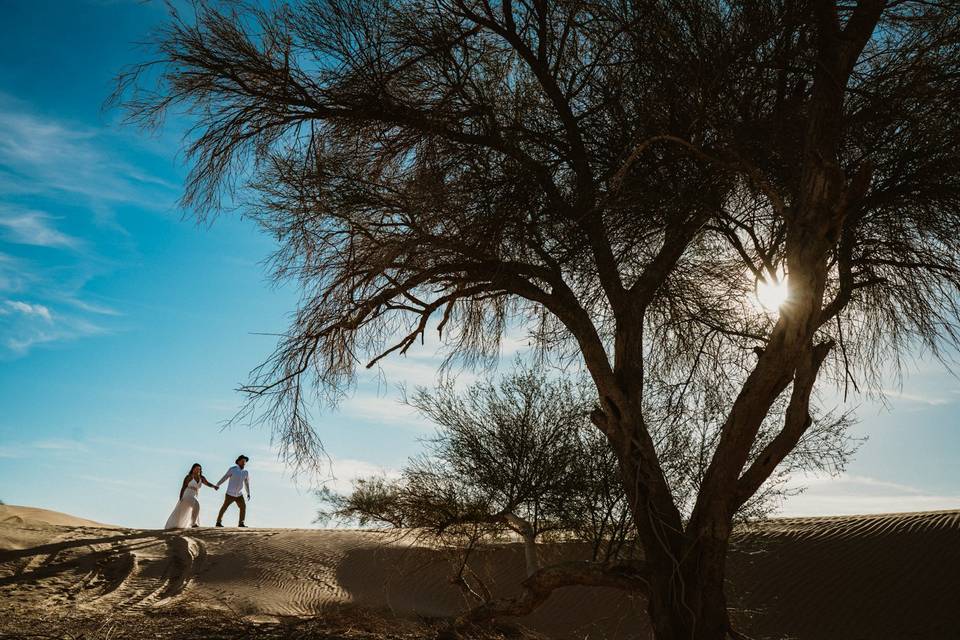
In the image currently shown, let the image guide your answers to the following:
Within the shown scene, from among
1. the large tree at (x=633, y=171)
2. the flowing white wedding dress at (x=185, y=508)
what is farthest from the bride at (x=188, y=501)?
the large tree at (x=633, y=171)

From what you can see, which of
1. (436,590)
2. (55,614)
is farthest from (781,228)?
(436,590)

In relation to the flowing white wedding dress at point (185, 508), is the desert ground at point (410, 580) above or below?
below

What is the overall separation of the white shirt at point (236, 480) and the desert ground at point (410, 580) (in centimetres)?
98

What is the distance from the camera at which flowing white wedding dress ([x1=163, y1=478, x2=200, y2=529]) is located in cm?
1942

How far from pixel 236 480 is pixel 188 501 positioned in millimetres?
1316

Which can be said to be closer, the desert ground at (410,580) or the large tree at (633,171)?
the large tree at (633,171)

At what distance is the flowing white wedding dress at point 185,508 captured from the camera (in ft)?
63.7

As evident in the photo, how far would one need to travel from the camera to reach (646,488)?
25.1ft

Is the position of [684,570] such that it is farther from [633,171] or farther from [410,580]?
[410,580]

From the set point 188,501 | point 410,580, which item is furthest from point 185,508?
point 410,580

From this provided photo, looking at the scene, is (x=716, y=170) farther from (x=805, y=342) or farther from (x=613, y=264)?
(x=805, y=342)

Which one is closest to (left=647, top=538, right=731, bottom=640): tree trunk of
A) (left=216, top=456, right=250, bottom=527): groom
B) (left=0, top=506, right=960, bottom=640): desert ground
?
(left=0, top=506, right=960, bottom=640): desert ground

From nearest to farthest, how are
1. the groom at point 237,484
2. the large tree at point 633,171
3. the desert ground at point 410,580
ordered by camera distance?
the large tree at point 633,171
the desert ground at point 410,580
the groom at point 237,484

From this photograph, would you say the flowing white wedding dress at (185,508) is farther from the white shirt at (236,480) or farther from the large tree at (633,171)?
the large tree at (633,171)
